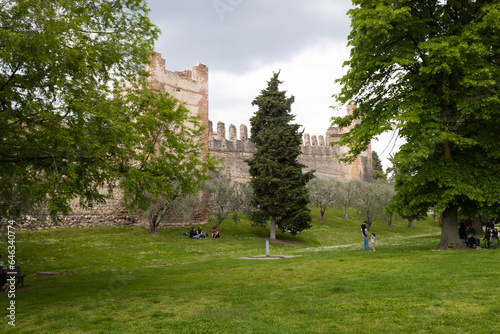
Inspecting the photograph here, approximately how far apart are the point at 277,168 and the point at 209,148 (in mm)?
12537

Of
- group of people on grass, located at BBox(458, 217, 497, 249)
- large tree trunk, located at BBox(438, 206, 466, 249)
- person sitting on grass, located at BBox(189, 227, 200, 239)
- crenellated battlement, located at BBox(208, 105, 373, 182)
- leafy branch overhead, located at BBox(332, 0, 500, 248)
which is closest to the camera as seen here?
leafy branch overhead, located at BBox(332, 0, 500, 248)

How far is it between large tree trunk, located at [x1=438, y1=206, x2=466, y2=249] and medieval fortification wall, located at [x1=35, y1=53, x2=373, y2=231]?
5512 millimetres

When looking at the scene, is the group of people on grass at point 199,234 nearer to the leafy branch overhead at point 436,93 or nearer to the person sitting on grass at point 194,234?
the person sitting on grass at point 194,234

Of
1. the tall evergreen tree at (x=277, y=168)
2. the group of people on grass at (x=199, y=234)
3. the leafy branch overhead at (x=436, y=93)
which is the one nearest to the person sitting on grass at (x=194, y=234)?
the group of people on grass at (x=199, y=234)

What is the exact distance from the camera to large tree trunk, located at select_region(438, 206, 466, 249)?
14366 millimetres

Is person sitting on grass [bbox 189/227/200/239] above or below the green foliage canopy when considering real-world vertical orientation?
below

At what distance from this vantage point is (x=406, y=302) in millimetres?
6539

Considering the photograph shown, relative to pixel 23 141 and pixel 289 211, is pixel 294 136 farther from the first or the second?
pixel 23 141

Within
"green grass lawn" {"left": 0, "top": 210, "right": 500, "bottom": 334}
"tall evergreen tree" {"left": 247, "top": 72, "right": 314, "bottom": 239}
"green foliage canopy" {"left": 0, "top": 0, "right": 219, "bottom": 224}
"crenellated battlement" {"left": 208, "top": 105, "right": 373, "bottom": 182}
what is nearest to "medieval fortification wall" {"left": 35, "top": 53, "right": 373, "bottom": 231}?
"crenellated battlement" {"left": 208, "top": 105, "right": 373, "bottom": 182}

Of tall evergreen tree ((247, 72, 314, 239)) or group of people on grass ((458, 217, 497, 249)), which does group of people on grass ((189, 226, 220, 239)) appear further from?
group of people on grass ((458, 217, 497, 249))

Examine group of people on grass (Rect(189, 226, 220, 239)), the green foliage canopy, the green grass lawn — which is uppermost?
the green foliage canopy

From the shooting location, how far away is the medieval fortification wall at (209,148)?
2975cm

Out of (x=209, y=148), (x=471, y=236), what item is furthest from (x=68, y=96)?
(x=209, y=148)

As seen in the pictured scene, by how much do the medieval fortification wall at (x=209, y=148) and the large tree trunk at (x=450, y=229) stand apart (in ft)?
18.1
